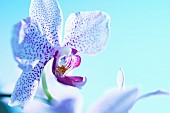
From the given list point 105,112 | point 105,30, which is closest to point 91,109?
point 105,112

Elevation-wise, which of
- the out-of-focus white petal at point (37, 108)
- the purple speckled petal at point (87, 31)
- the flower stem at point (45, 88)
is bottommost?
the out-of-focus white petal at point (37, 108)

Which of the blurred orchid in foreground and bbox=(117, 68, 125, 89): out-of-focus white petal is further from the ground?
bbox=(117, 68, 125, 89): out-of-focus white petal

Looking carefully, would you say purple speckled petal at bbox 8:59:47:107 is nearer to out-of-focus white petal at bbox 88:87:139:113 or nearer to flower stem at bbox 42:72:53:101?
flower stem at bbox 42:72:53:101

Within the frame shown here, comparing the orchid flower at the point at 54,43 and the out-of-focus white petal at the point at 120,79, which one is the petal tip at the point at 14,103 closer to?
the orchid flower at the point at 54,43

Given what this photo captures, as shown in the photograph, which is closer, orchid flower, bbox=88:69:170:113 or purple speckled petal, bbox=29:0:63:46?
orchid flower, bbox=88:69:170:113

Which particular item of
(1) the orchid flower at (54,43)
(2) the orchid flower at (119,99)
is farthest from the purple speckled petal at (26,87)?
(2) the orchid flower at (119,99)

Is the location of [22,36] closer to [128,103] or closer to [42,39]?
[42,39]

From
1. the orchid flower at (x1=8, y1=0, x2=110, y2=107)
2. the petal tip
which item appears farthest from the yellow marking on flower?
the petal tip

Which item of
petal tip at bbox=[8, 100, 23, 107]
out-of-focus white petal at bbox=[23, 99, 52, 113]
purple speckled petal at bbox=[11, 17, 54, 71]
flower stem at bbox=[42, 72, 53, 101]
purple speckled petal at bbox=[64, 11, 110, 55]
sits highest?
purple speckled petal at bbox=[64, 11, 110, 55]
